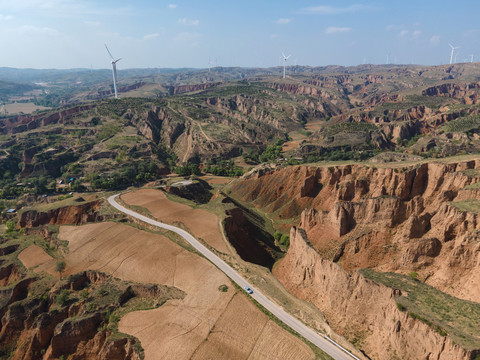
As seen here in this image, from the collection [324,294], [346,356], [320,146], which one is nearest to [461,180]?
[324,294]

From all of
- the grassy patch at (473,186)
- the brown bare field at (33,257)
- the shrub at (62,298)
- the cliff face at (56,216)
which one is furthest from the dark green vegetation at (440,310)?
the cliff face at (56,216)

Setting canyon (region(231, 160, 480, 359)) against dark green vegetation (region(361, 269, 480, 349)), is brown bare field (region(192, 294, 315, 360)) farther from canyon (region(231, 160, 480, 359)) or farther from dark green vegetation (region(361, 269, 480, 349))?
dark green vegetation (region(361, 269, 480, 349))

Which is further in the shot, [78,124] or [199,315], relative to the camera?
[78,124]

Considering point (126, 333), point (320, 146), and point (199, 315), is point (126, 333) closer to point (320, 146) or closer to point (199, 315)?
point (199, 315)

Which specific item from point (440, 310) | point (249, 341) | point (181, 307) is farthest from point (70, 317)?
point (440, 310)

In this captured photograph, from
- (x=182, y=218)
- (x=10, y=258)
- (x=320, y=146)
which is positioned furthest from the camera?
(x=320, y=146)

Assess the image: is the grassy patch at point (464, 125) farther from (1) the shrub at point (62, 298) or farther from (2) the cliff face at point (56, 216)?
(1) the shrub at point (62, 298)

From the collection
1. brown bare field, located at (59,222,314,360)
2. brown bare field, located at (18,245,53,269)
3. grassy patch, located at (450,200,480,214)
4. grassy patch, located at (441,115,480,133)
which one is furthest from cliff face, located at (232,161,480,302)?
grassy patch, located at (441,115,480,133)
